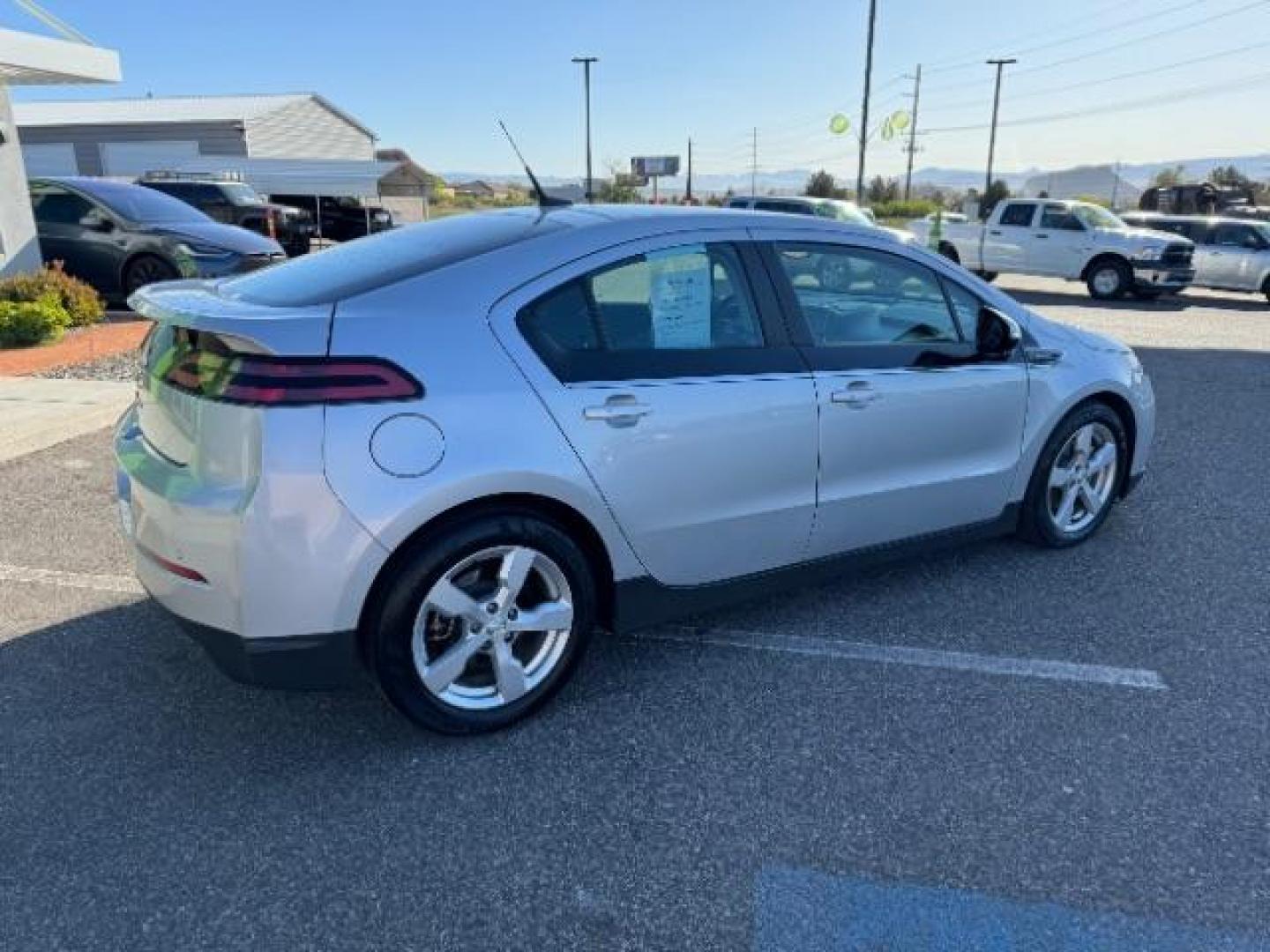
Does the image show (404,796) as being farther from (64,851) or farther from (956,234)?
(956,234)

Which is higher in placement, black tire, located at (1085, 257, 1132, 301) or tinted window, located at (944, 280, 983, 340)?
tinted window, located at (944, 280, 983, 340)

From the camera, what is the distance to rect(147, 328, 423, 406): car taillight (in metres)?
2.47

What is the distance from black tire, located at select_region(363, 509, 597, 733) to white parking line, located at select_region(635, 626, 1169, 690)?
2.23 ft

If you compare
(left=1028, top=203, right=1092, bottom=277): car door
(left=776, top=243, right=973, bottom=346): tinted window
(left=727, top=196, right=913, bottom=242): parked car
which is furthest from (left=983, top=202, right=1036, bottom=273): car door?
(left=776, top=243, right=973, bottom=346): tinted window

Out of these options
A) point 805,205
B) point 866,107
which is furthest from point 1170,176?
point 805,205

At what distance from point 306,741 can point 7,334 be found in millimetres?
7728

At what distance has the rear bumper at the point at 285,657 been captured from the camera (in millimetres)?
2572

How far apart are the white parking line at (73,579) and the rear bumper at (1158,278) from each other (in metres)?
17.7

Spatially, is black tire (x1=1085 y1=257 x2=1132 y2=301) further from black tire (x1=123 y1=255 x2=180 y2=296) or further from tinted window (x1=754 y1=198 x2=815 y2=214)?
black tire (x1=123 y1=255 x2=180 y2=296)

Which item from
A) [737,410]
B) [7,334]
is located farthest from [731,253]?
[7,334]

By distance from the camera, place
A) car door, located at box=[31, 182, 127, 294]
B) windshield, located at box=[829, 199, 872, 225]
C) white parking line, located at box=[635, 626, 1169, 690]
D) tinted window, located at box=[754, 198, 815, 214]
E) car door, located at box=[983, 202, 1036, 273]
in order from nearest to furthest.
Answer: white parking line, located at box=[635, 626, 1169, 690] → car door, located at box=[31, 182, 127, 294] → tinted window, located at box=[754, 198, 815, 214] → windshield, located at box=[829, 199, 872, 225] → car door, located at box=[983, 202, 1036, 273]

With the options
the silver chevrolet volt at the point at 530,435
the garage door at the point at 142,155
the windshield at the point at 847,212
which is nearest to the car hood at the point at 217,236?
the silver chevrolet volt at the point at 530,435

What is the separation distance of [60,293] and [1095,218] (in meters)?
17.2

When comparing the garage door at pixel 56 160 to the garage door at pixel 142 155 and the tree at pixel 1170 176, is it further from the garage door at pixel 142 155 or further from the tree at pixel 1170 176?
the tree at pixel 1170 176
